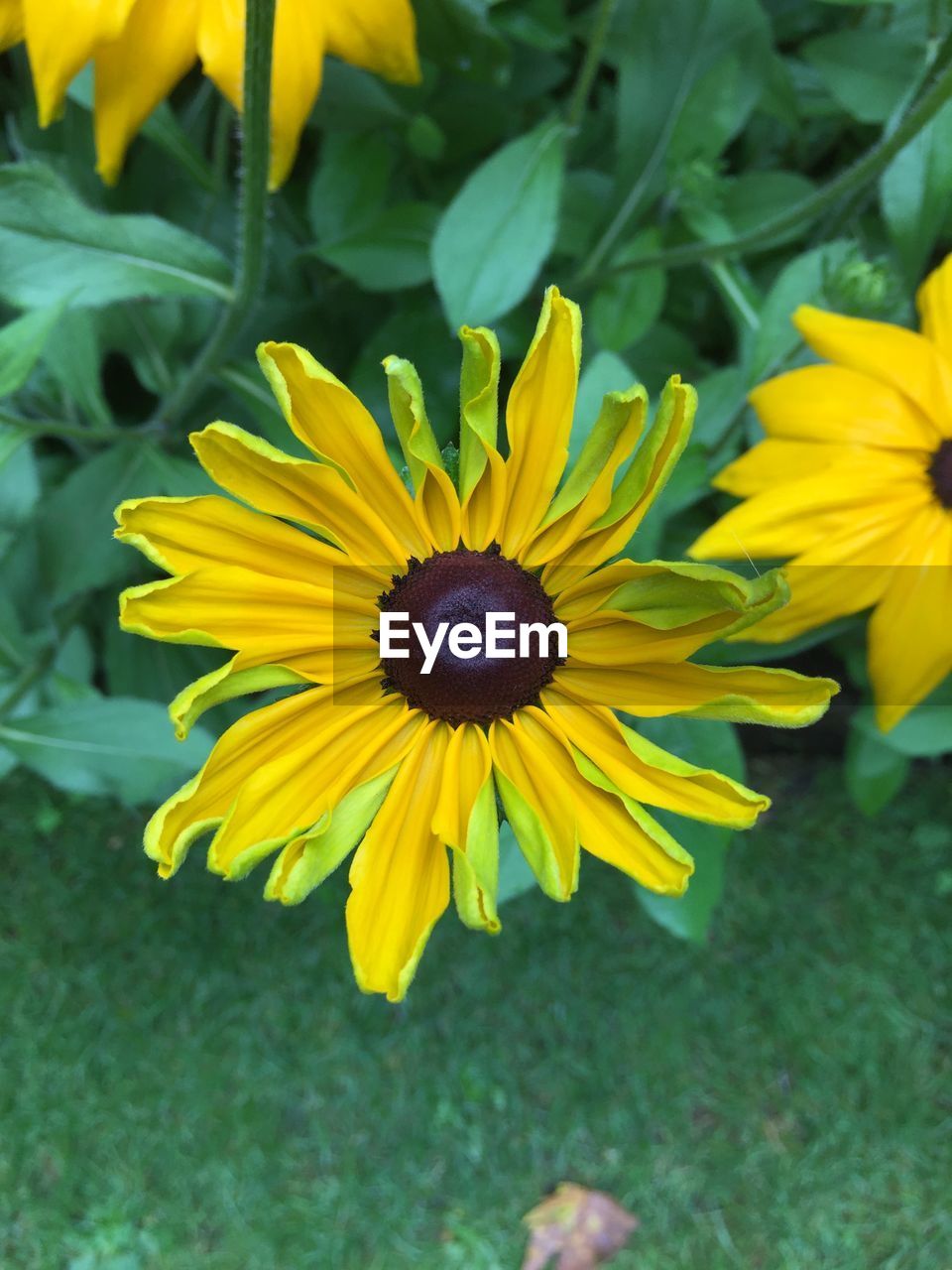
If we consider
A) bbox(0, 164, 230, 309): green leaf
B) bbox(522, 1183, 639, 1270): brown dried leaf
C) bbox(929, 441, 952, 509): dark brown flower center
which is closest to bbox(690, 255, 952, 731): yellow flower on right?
bbox(929, 441, 952, 509): dark brown flower center

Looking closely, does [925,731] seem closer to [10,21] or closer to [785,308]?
[785,308]

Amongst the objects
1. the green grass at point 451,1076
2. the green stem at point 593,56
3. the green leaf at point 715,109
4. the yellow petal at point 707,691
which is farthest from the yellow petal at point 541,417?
the green grass at point 451,1076

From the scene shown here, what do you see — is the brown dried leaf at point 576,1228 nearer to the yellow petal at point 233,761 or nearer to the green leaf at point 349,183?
the yellow petal at point 233,761

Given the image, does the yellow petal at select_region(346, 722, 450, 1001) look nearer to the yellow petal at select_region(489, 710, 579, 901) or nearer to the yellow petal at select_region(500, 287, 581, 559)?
the yellow petal at select_region(489, 710, 579, 901)

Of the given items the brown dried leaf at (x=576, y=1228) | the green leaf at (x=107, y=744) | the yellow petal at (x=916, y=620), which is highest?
the yellow petal at (x=916, y=620)

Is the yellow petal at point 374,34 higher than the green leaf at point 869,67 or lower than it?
higher

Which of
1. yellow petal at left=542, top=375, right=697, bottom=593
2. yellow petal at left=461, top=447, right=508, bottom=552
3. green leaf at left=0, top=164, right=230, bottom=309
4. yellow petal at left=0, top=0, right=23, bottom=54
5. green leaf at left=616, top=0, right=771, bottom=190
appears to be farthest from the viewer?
green leaf at left=616, top=0, right=771, bottom=190
